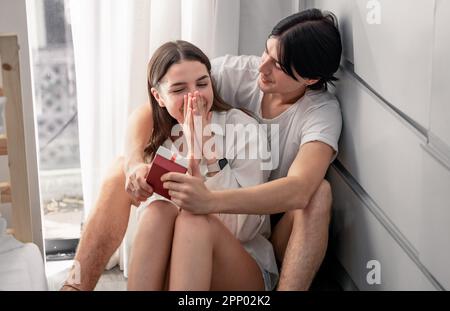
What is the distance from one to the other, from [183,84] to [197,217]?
14.1 inches

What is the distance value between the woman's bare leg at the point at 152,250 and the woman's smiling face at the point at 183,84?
275 mm

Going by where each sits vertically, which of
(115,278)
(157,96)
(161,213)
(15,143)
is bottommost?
(115,278)

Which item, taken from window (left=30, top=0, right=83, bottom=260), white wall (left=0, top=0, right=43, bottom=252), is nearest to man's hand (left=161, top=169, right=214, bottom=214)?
white wall (left=0, top=0, right=43, bottom=252)

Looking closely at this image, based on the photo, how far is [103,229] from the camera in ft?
6.35

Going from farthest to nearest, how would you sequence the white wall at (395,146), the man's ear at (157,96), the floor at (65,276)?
the floor at (65,276) < the man's ear at (157,96) < the white wall at (395,146)

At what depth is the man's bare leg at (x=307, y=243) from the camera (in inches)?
72.4

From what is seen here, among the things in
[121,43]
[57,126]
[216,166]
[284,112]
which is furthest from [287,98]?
[57,126]

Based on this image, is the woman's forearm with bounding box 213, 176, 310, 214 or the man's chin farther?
the man's chin

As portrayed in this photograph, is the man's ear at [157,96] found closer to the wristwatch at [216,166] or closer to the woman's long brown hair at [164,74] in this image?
the woman's long brown hair at [164,74]

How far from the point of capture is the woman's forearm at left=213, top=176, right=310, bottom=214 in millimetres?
1733

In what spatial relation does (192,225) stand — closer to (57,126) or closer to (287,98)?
(287,98)

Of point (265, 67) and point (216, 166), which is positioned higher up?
point (265, 67)

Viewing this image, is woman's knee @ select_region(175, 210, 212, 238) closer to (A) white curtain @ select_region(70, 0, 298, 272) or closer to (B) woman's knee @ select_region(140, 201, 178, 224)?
(B) woman's knee @ select_region(140, 201, 178, 224)

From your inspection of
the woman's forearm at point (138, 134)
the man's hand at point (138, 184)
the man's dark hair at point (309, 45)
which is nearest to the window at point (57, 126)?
the woman's forearm at point (138, 134)
